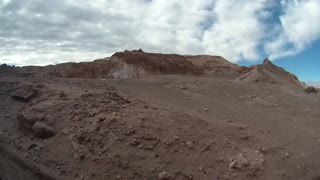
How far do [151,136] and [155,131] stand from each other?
0.15 metres

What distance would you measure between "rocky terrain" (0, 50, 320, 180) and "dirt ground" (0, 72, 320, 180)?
15 millimetres

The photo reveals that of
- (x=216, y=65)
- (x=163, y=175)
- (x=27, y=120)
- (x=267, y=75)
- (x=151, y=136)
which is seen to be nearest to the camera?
(x=163, y=175)

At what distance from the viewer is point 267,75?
10.8 m

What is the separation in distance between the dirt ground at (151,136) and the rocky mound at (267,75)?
2.61 meters

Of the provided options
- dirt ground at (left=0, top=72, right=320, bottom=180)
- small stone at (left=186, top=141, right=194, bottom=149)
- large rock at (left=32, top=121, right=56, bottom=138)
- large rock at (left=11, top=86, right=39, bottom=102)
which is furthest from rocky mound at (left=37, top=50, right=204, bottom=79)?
small stone at (left=186, top=141, right=194, bottom=149)

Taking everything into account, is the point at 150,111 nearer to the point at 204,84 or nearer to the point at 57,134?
the point at 57,134

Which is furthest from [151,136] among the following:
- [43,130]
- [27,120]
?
[27,120]

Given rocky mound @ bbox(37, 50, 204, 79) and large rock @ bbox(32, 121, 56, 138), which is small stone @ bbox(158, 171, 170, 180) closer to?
large rock @ bbox(32, 121, 56, 138)

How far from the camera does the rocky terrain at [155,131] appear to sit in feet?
16.5

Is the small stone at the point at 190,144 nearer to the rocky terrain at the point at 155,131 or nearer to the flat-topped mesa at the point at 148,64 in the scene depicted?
the rocky terrain at the point at 155,131

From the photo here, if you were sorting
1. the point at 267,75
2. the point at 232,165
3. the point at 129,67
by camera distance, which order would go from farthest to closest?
1. the point at 129,67
2. the point at 267,75
3. the point at 232,165

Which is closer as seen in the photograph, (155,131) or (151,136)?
(151,136)

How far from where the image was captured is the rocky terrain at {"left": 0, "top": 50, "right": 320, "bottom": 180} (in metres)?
5.02

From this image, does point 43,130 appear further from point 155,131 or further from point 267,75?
point 267,75
